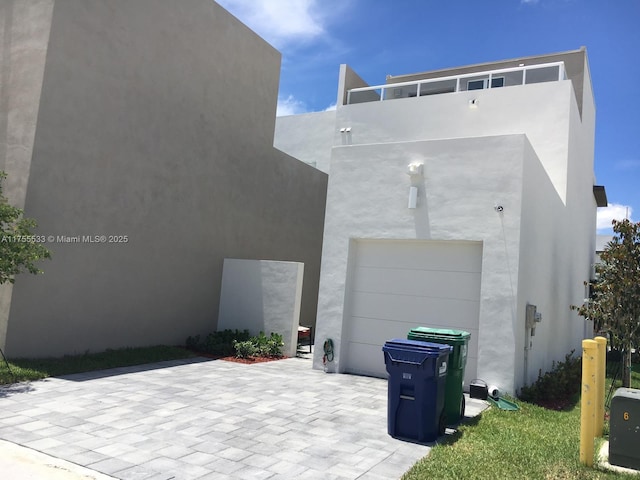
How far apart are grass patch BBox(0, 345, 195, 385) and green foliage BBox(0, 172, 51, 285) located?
157cm

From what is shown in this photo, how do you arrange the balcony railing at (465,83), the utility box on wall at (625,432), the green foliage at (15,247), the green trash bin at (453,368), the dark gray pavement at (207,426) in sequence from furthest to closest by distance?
the balcony railing at (465,83) → the green foliage at (15,247) → the green trash bin at (453,368) → the utility box on wall at (625,432) → the dark gray pavement at (207,426)

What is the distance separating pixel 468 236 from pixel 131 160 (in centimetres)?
763

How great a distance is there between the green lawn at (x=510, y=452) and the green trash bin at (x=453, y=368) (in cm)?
25

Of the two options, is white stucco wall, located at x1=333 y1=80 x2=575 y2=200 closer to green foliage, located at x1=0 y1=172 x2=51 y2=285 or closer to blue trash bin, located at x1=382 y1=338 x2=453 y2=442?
blue trash bin, located at x1=382 y1=338 x2=453 y2=442

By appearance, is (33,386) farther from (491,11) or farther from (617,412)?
(491,11)

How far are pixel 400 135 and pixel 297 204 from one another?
4.61 metres

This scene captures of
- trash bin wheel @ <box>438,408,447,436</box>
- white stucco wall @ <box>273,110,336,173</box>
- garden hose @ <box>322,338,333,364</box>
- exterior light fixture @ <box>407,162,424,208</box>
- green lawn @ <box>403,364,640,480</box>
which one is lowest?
green lawn @ <box>403,364,640,480</box>

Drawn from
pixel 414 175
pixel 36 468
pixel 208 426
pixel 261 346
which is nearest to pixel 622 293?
pixel 414 175

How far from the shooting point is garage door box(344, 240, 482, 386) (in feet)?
30.1

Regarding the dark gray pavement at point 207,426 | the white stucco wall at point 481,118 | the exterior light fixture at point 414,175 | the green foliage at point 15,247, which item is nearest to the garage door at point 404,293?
the exterior light fixture at point 414,175

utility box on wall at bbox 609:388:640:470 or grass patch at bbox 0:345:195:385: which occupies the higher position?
utility box on wall at bbox 609:388:640:470

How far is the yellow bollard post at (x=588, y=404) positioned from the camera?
17.0ft

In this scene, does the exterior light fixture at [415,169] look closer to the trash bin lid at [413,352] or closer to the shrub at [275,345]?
the trash bin lid at [413,352]

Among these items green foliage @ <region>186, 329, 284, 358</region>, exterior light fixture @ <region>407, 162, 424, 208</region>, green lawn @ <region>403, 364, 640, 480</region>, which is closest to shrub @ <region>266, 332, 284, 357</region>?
green foliage @ <region>186, 329, 284, 358</region>
